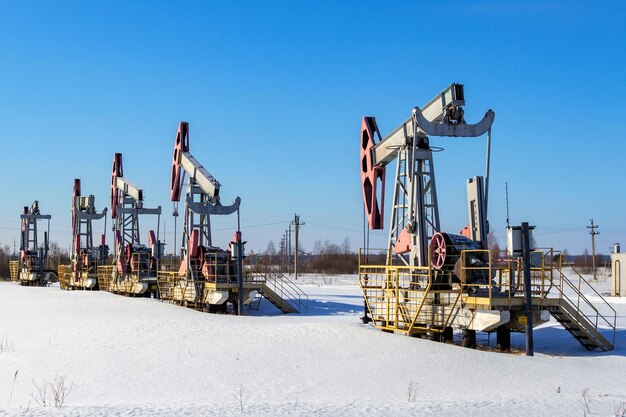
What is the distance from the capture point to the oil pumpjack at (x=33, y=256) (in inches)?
1825

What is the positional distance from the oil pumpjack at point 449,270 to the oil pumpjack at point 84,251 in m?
23.2

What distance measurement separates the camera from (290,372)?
11.8 metres

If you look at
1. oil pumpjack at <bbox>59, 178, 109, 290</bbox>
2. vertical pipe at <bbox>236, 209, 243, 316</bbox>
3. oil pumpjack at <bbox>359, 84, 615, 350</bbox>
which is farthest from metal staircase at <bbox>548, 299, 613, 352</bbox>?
oil pumpjack at <bbox>59, 178, 109, 290</bbox>

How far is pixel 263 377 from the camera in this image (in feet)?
37.6

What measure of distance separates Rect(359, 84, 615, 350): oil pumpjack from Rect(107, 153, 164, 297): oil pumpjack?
48.4 ft

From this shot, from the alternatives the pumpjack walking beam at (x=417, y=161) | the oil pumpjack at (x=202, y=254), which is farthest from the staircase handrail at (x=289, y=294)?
the pumpjack walking beam at (x=417, y=161)

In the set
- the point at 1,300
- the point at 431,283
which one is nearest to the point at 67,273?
the point at 1,300

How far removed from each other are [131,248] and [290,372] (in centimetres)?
2052

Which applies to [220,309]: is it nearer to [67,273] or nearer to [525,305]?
[525,305]

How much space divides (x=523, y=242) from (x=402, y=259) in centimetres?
345

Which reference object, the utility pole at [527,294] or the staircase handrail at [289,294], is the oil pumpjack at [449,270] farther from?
the staircase handrail at [289,294]

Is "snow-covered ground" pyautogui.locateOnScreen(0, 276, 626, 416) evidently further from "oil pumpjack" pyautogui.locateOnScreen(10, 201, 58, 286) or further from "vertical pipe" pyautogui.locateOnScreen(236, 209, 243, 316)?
"oil pumpjack" pyautogui.locateOnScreen(10, 201, 58, 286)

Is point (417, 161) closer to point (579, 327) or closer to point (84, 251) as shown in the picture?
point (579, 327)

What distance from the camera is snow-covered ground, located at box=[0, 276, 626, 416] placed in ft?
30.4
